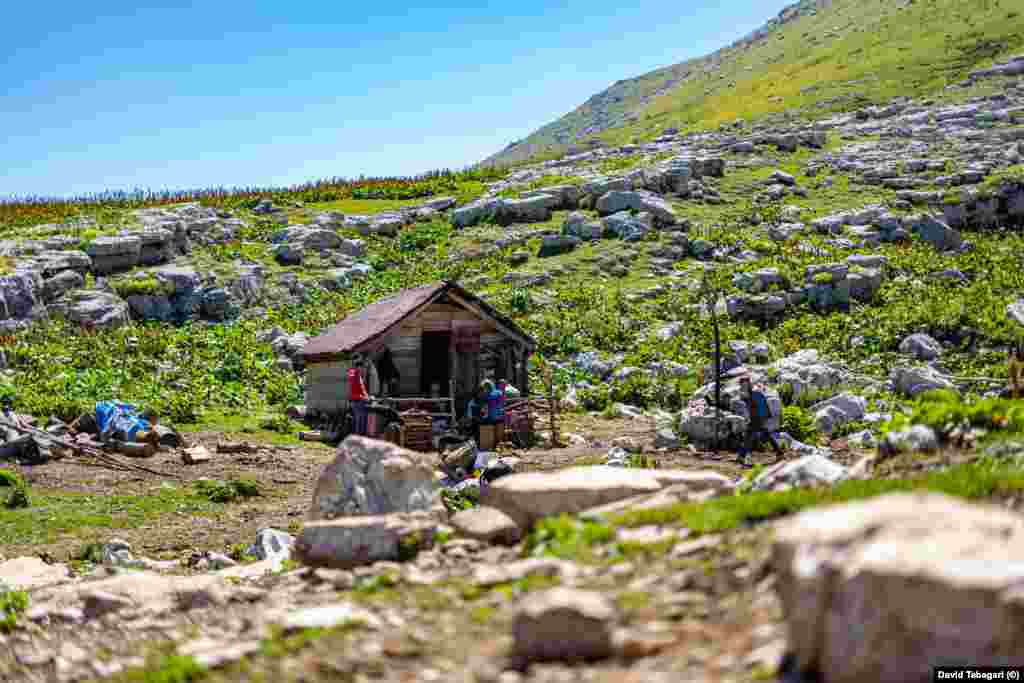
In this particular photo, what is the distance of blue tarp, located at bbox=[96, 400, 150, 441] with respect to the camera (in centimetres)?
2325

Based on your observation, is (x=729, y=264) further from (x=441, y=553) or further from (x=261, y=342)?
(x=441, y=553)

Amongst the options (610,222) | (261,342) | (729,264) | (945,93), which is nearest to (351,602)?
(261,342)

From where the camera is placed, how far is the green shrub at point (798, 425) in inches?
927

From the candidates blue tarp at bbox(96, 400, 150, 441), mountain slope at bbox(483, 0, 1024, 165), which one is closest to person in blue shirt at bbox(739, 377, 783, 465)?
blue tarp at bbox(96, 400, 150, 441)

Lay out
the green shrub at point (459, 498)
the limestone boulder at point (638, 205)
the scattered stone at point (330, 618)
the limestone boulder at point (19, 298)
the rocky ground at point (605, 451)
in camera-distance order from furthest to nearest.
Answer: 1. the limestone boulder at point (638, 205)
2. the limestone boulder at point (19, 298)
3. the green shrub at point (459, 498)
4. the scattered stone at point (330, 618)
5. the rocky ground at point (605, 451)

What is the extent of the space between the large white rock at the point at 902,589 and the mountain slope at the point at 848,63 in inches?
3190

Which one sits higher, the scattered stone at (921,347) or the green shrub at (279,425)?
the scattered stone at (921,347)

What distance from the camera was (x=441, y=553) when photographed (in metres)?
8.62

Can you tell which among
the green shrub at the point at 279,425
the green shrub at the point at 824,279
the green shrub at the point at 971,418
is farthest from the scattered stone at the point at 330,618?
the green shrub at the point at 824,279

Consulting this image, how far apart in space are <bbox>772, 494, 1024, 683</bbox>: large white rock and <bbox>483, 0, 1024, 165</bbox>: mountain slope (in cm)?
8104

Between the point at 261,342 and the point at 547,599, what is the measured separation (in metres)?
35.0

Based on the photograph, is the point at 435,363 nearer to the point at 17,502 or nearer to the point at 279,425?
the point at 279,425

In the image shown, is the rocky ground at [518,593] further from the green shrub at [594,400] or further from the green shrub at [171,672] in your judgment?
the green shrub at [594,400]

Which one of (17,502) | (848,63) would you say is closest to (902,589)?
(17,502)
